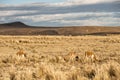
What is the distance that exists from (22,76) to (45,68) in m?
1.26

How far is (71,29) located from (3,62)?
174 meters

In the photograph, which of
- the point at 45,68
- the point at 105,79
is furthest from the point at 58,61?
the point at 105,79

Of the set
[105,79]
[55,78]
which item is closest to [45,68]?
[55,78]

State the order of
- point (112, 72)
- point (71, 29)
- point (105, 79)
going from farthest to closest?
point (71, 29) < point (112, 72) < point (105, 79)

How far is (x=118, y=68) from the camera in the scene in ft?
45.9

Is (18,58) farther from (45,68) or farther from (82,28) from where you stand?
(82,28)

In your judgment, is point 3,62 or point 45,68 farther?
point 3,62

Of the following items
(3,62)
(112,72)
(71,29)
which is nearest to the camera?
(112,72)

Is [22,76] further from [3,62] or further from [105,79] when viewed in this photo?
[3,62]

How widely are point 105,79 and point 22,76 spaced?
3032 millimetres

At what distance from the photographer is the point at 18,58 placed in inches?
920

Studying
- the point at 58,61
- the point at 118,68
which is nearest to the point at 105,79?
the point at 118,68

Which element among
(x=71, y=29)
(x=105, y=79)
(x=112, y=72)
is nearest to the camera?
(x=105, y=79)

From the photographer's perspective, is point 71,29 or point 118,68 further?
point 71,29
